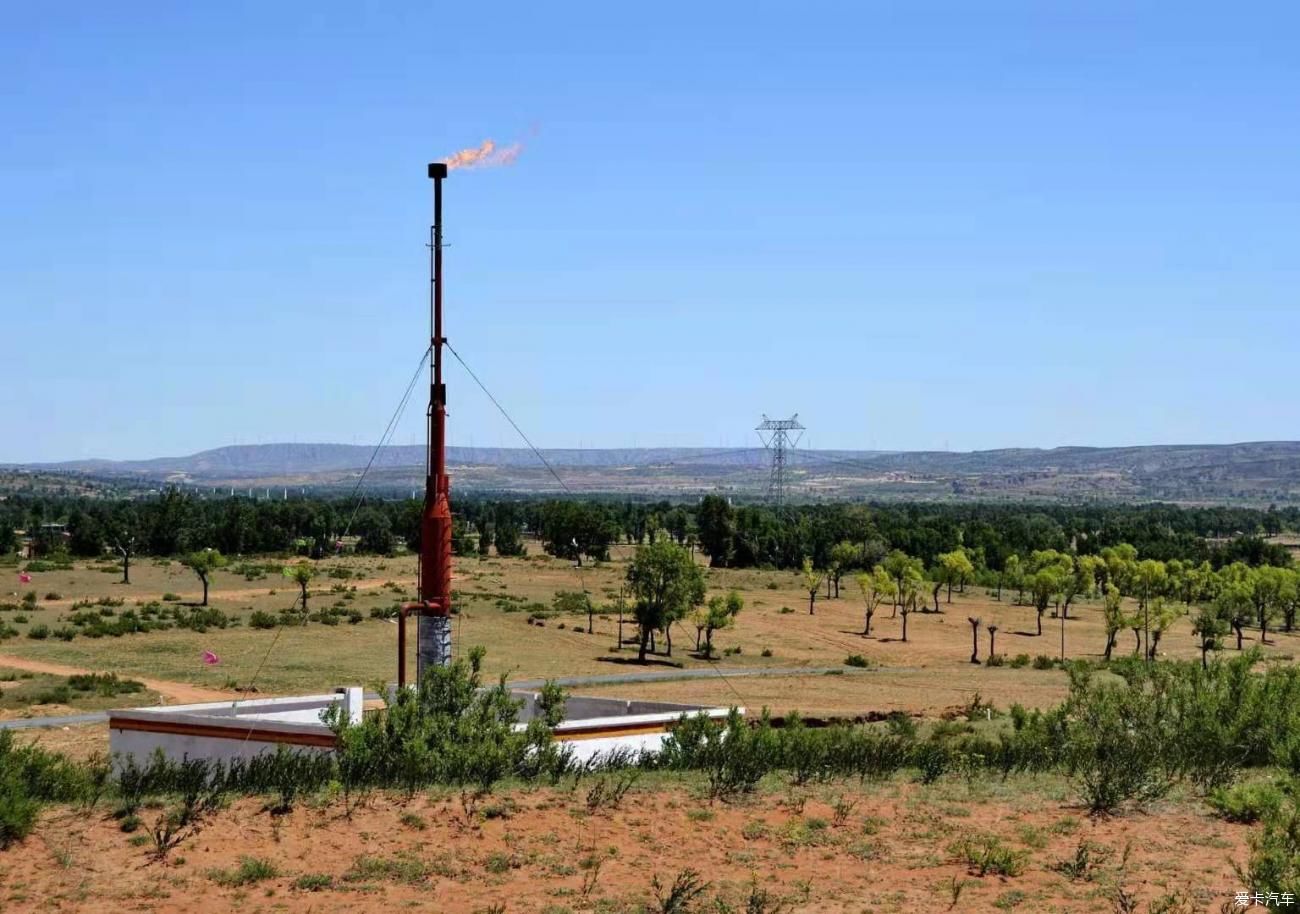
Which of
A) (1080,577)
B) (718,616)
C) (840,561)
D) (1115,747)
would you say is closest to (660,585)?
(718,616)

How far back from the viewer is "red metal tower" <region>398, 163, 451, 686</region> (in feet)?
81.0

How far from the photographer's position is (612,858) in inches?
610

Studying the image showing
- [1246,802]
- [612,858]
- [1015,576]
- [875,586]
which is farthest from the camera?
[1015,576]

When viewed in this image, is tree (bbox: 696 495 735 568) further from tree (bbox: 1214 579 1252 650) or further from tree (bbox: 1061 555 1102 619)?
tree (bbox: 1214 579 1252 650)

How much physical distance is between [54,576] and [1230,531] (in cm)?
15869

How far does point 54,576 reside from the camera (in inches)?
3401

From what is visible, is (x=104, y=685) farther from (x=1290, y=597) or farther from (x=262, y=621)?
(x=1290, y=597)

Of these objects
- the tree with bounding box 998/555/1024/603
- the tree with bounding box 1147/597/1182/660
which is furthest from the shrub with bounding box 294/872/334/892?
the tree with bounding box 998/555/1024/603

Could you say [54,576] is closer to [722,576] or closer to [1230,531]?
[722,576]

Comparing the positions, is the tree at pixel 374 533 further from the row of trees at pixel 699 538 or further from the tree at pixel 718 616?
the tree at pixel 718 616

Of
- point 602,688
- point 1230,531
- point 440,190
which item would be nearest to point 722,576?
point 602,688

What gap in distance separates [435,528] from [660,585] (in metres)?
35.1

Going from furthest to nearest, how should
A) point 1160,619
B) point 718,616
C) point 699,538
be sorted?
point 699,538, point 1160,619, point 718,616

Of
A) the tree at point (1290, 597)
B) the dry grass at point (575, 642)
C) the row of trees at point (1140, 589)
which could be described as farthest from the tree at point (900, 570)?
the tree at point (1290, 597)
